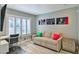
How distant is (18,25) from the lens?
1.14 meters

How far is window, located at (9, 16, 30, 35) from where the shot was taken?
1095 millimetres

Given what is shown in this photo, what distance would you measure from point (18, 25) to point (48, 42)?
0.60 meters

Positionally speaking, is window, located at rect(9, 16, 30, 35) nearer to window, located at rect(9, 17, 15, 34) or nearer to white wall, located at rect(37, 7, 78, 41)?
window, located at rect(9, 17, 15, 34)

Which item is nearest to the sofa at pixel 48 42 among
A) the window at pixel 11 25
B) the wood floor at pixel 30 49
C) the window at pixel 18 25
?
the wood floor at pixel 30 49

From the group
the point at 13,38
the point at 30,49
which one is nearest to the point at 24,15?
the point at 13,38

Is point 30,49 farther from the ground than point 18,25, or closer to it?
closer to it

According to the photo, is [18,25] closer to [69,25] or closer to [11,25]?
[11,25]

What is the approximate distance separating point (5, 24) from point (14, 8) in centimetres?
30

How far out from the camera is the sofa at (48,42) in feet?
3.60

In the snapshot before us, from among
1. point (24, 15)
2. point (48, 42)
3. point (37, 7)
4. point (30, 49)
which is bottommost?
point (30, 49)

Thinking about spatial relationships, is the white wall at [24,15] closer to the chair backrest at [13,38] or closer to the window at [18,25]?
the window at [18,25]
